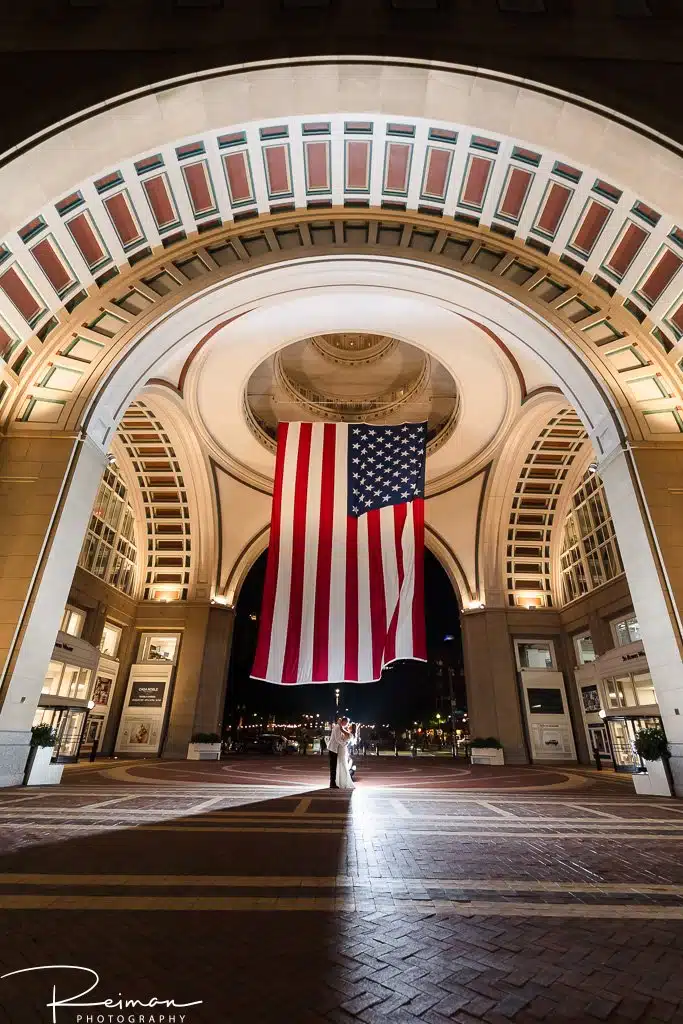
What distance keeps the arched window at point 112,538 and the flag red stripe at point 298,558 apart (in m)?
10.3

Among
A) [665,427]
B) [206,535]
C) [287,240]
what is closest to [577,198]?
[665,427]

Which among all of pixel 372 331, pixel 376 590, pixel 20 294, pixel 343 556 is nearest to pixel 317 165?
pixel 372 331

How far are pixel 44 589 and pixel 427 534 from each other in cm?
2119

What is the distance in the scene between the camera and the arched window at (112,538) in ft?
75.8

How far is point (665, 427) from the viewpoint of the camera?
1240 centimetres

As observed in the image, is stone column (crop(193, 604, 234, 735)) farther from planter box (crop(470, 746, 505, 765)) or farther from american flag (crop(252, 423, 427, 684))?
planter box (crop(470, 746, 505, 765))

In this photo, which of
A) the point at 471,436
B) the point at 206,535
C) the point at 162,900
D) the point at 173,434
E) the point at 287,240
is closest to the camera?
the point at 162,900

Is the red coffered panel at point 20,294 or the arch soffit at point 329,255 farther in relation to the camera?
the arch soffit at point 329,255

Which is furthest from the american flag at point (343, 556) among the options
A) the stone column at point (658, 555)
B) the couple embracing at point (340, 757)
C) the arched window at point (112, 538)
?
the arched window at point (112, 538)

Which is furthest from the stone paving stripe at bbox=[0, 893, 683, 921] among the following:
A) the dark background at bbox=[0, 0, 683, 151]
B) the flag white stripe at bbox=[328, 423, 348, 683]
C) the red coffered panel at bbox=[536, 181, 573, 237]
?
the red coffered panel at bbox=[536, 181, 573, 237]

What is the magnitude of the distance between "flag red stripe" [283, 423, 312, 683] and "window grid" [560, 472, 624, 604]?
15.0m

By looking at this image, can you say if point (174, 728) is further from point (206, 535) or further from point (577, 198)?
point (577, 198)

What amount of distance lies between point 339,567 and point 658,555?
929 centimetres

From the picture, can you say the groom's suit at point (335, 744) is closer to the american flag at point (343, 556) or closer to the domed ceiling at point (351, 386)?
the american flag at point (343, 556)
